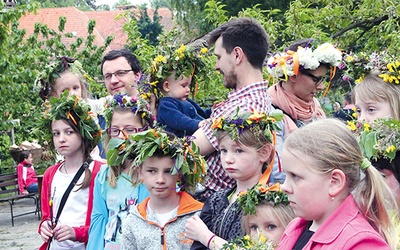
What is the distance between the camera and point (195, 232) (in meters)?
4.16

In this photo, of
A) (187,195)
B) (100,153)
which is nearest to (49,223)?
(100,153)

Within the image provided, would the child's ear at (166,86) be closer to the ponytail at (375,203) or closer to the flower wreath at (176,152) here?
the flower wreath at (176,152)

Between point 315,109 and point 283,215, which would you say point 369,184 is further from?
point 315,109

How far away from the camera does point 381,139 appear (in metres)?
4.09

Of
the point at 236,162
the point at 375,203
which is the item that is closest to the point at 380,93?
the point at 236,162

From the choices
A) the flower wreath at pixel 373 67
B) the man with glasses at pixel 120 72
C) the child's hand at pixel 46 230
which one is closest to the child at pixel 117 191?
the child's hand at pixel 46 230

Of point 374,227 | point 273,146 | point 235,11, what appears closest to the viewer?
point 374,227

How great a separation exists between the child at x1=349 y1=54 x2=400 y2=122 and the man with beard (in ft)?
2.12

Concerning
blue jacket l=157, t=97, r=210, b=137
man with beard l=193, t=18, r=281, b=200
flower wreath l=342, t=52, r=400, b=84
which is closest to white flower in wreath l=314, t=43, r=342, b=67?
flower wreath l=342, t=52, r=400, b=84

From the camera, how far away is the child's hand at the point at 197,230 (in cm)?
409

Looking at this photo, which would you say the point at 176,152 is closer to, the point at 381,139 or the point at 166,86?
Answer: the point at 166,86

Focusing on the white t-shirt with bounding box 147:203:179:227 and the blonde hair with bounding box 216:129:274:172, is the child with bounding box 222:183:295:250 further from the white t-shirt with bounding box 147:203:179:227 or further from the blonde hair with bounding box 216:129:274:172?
the white t-shirt with bounding box 147:203:179:227

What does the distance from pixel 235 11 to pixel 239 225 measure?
68.8ft

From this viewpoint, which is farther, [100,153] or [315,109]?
[100,153]
